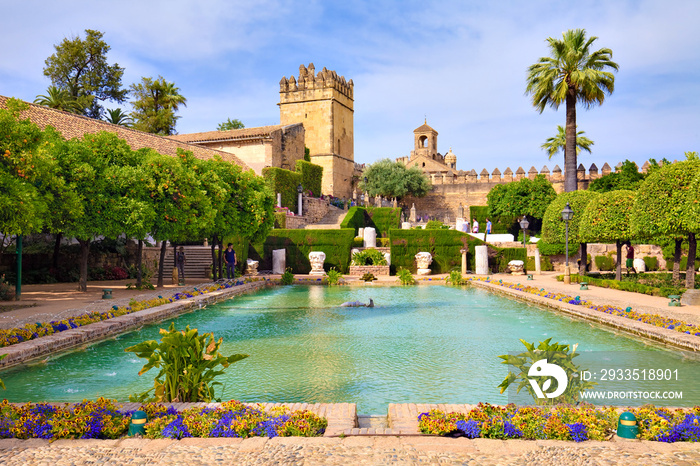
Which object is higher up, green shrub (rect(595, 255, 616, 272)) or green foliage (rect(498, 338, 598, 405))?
green shrub (rect(595, 255, 616, 272))

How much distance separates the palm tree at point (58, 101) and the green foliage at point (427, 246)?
2408 centimetres

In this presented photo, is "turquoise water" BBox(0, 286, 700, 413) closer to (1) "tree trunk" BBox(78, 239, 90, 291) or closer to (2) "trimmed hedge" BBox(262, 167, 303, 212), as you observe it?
(1) "tree trunk" BBox(78, 239, 90, 291)

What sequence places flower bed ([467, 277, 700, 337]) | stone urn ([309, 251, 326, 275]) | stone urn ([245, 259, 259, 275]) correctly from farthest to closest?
stone urn ([309, 251, 326, 275]) → stone urn ([245, 259, 259, 275]) → flower bed ([467, 277, 700, 337])

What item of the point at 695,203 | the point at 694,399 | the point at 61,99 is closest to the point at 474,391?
the point at 694,399

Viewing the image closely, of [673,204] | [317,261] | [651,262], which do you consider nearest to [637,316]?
[673,204]

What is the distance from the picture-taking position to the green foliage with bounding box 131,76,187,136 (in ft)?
133

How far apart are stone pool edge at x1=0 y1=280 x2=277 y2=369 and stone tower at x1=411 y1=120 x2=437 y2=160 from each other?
62.1 m

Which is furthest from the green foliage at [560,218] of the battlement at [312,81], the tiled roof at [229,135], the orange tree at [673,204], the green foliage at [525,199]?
the battlement at [312,81]

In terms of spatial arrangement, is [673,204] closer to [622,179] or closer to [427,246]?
[427,246]

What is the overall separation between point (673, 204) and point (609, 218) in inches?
157

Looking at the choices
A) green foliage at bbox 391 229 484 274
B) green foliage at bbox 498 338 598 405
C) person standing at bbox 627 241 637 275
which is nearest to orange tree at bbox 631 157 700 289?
green foliage at bbox 498 338 598 405

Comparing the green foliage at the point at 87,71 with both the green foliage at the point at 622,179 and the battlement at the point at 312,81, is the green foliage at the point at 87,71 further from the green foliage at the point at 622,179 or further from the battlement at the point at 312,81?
the green foliage at the point at 622,179

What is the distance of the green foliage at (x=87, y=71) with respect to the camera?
122 ft

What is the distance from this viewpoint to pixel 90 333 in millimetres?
8711
